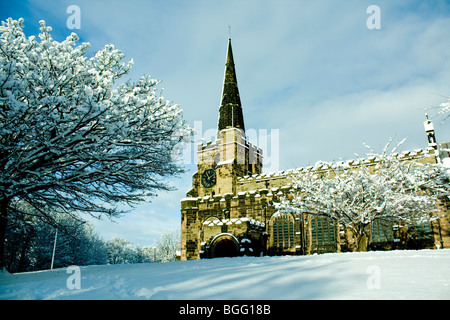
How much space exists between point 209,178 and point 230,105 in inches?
351

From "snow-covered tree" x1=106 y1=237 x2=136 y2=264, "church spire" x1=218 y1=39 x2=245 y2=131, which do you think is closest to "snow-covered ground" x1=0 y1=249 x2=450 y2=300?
"church spire" x1=218 y1=39 x2=245 y2=131

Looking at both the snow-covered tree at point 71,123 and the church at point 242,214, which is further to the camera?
the church at point 242,214

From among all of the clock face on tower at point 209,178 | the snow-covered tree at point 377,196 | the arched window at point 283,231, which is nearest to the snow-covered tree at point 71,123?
the snow-covered tree at point 377,196

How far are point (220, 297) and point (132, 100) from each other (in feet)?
22.9

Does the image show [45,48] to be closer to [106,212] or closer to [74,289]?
[106,212]

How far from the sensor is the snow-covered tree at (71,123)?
7664 millimetres

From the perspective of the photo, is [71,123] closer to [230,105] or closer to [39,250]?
[230,105]

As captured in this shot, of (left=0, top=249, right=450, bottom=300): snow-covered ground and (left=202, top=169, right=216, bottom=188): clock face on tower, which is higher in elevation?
(left=202, top=169, right=216, bottom=188): clock face on tower

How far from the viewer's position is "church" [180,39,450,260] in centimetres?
2173

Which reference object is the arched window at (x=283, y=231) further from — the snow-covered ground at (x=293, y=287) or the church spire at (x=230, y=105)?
the snow-covered ground at (x=293, y=287)

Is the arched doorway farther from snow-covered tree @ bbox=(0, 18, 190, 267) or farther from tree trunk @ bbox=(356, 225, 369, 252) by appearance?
snow-covered tree @ bbox=(0, 18, 190, 267)

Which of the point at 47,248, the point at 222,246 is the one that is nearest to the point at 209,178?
the point at 222,246

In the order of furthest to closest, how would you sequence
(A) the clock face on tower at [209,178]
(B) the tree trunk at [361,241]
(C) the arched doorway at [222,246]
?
(A) the clock face on tower at [209,178] < (C) the arched doorway at [222,246] < (B) the tree trunk at [361,241]
